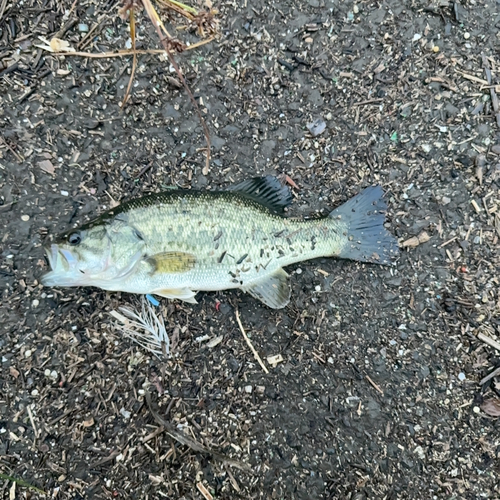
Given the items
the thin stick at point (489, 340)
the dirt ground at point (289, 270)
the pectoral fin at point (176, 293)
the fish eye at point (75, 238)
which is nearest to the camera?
the fish eye at point (75, 238)

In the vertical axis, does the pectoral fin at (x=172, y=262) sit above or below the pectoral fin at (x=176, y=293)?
above

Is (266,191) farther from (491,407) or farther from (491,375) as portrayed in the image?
(491,407)

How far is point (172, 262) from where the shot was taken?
281 cm

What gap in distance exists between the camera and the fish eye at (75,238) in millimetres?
2762

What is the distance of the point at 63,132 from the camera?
3.09m

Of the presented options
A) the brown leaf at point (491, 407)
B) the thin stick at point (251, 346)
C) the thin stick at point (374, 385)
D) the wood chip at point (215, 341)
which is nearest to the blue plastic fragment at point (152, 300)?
the wood chip at point (215, 341)

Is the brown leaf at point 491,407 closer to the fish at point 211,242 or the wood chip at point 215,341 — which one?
the fish at point 211,242

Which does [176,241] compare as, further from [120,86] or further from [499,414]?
[499,414]

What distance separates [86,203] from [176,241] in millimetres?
835

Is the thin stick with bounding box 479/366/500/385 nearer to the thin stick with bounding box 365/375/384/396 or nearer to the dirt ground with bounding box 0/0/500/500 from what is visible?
the dirt ground with bounding box 0/0/500/500

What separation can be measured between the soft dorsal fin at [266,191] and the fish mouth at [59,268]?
121cm

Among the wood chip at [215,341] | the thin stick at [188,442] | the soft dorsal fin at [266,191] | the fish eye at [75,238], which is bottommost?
the thin stick at [188,442]

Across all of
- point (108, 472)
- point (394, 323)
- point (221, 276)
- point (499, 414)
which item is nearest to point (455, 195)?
point (394, 323)

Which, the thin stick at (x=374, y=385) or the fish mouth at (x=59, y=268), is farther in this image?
the thin stick at (x=374, y=385)
